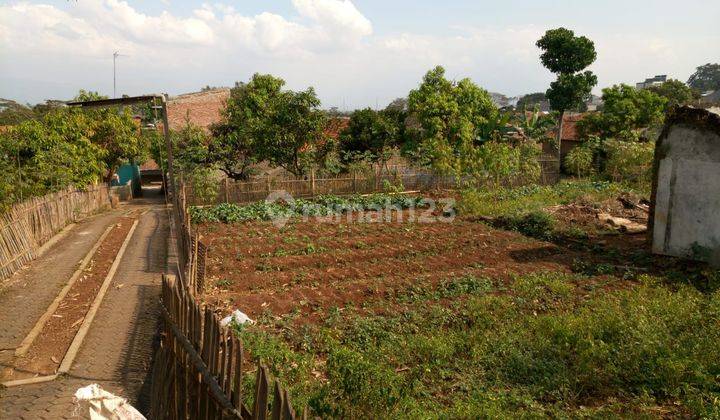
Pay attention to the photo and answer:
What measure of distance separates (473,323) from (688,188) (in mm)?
7537

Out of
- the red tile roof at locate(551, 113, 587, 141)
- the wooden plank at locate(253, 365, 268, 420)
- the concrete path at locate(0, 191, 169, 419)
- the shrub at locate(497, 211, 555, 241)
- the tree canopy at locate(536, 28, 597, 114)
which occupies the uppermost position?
the tree canopy at locate(536, 28, 597, 114)

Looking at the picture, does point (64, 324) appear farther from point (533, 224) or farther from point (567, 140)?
point (567, 140)

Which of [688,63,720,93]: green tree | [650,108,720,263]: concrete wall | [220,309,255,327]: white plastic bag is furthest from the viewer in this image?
[688,63,720,93]: green tree

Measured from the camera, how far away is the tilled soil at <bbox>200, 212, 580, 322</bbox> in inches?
354

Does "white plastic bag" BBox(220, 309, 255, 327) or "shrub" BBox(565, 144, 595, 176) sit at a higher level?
"shrub" BBox(565, 144, 595, 176)

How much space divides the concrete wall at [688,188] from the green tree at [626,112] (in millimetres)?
19158

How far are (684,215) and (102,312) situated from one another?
494 inches

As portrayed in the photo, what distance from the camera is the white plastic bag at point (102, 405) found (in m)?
4.06

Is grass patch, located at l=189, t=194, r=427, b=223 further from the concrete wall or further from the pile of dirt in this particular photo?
the concrete wall

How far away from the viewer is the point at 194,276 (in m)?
8.52

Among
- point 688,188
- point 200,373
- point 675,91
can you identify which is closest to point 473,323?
point 200,373

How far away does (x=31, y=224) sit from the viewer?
12250mm

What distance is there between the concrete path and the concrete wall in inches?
453

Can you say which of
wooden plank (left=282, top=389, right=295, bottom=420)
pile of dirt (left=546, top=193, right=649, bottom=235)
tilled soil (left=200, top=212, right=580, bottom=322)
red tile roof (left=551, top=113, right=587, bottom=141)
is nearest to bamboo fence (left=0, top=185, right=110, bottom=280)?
tilled soil (left=200, top=212, right=580, bottom=322)
